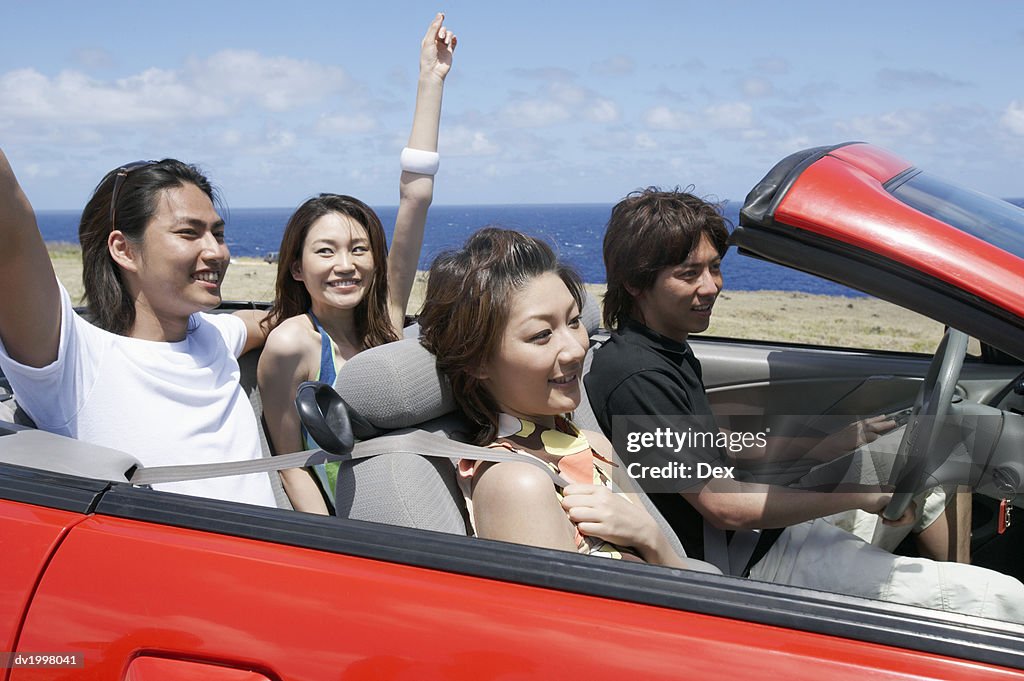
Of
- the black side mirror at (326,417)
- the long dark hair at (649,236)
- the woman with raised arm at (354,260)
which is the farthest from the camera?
the woman with raised arm at (354,260)

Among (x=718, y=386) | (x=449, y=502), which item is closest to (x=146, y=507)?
(x=449, y=502)

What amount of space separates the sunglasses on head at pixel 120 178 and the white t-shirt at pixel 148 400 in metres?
0.38

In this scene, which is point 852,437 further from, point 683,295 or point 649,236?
point 649,236

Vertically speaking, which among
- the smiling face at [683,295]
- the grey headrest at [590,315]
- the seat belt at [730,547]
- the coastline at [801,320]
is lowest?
the coastline at [801,320]

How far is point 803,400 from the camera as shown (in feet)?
9.94

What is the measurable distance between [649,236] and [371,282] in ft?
3.34

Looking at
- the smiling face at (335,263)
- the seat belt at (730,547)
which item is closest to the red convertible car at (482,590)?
the seat belt at (730,547)

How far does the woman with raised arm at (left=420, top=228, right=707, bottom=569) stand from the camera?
153cm

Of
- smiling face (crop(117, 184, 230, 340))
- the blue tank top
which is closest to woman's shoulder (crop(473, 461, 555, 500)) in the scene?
the blue tank top

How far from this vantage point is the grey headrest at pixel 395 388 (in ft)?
5.56

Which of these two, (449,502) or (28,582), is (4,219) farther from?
(449,502)

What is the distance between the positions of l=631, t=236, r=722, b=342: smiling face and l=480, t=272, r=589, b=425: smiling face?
74 cm

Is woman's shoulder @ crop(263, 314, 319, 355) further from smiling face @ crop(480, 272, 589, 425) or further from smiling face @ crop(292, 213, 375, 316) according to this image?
smiling face @ crop(480, 272, 589, 425)

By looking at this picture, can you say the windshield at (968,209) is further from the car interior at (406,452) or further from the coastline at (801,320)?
the coastline at (801,320)
